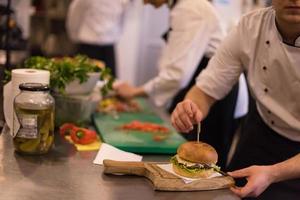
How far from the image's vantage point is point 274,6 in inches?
55.1

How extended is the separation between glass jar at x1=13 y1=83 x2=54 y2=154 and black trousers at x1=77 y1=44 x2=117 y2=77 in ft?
8.40

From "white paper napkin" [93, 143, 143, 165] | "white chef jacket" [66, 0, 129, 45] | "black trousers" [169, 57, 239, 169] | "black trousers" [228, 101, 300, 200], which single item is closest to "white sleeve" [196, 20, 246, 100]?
"black trousers" [228, 101, 300, 200]

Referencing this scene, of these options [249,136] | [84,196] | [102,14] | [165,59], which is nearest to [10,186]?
[84,196]

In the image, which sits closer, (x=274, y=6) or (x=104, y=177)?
(x=104, y=177)

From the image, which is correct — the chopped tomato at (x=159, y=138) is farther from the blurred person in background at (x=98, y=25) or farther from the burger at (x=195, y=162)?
the blurred person in background at (x=98, y=25)

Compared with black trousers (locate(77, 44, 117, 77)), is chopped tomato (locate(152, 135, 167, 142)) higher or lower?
higher

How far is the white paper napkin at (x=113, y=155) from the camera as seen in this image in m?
1.40

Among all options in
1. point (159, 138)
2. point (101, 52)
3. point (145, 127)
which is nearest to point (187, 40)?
point (145, 127)

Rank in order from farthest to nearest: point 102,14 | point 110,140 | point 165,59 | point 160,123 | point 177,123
Result: 1. point 102,14
2. point 165,59
3. point 160,123
4. point 110,140
5. point 177,123

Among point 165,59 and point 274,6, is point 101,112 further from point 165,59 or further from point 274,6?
point 274,6

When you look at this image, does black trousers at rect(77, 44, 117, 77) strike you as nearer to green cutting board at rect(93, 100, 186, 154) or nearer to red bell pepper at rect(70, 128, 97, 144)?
green cutting board at rect(93, 100, 186, 154)

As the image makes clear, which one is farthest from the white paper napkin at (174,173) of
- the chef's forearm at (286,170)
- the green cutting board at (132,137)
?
the green cutting board at (132,137)

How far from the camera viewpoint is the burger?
1.19m

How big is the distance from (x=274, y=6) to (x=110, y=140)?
0.65 m
